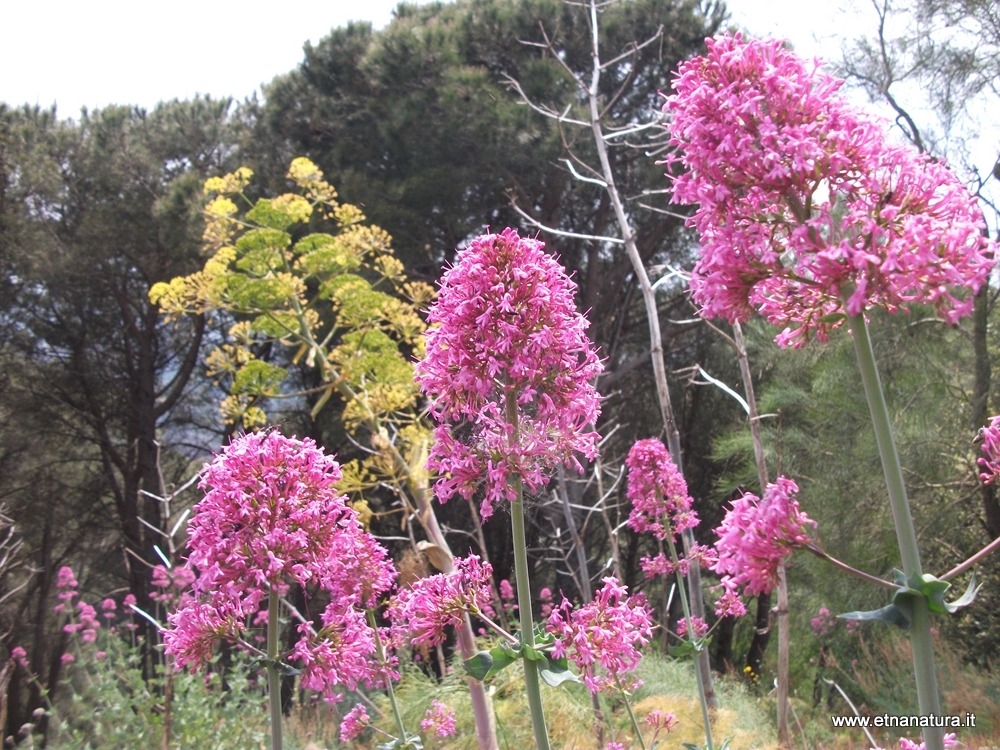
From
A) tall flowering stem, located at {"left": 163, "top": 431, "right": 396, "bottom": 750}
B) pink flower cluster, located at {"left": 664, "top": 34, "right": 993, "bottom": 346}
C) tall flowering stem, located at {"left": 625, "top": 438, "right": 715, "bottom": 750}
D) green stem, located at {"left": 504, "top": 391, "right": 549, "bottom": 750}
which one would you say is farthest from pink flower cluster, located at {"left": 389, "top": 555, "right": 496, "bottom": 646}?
tall flowering stem, located at {"left": 625, "top": 438, "right": 715, "bottom": 750}

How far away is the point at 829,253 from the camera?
1.26 m

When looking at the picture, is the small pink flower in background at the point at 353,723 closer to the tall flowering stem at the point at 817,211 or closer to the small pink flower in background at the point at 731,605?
the small pink flower in background at the point at 731,605

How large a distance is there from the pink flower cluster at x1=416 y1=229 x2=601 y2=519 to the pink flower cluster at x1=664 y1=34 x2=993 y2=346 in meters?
0.38

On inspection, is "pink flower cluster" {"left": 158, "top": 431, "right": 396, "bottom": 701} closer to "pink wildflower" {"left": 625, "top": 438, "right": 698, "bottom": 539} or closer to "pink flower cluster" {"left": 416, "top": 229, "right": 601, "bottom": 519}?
"pink flower cluster" {"left": 416, "top": 229, "right": 601, "bottom": 519}

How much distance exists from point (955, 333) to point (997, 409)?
1.52 m

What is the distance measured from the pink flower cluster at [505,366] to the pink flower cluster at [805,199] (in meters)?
0.38

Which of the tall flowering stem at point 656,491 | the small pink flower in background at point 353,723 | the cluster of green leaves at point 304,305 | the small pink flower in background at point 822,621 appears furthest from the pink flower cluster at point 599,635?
the small pink flower in background at point 822,621

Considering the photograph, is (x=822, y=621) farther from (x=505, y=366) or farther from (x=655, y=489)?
(x=505, y=366)

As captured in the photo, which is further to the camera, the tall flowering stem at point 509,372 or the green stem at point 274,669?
the green stem at point 274,669

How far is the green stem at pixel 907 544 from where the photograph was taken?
1.25m

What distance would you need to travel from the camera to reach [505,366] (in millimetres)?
1708

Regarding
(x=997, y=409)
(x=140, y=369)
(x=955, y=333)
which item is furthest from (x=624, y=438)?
(x=140, y=369)

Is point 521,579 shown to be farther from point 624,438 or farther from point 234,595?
point 624,438

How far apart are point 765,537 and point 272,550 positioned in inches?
47.3
